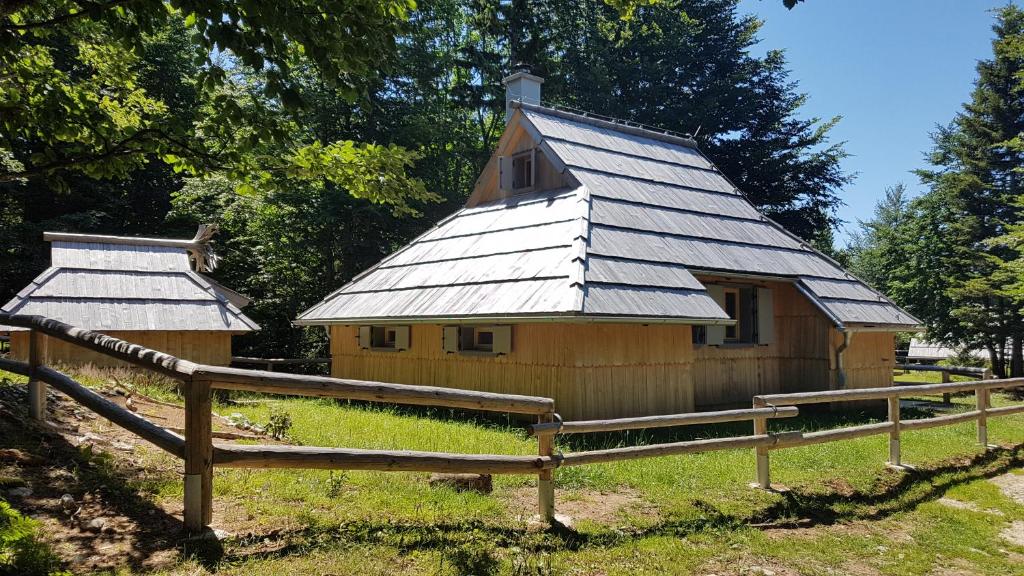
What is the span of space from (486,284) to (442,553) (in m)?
8.94

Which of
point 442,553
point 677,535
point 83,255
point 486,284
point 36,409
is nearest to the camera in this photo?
point 442,553

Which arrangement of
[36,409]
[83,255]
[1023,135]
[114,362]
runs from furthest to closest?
Result: [1023,135] < [83,255] < [114,362] < [36,409]

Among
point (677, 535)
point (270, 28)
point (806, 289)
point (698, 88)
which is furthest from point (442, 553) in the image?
point (698, 88)

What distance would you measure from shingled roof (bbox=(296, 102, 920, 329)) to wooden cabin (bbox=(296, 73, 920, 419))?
5 cm

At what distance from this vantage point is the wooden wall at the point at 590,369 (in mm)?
11836

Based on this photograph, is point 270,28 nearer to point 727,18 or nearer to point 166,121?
point 166,121

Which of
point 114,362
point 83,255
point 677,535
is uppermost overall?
point 83,255

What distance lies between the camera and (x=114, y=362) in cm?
1536

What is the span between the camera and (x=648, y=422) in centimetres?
718

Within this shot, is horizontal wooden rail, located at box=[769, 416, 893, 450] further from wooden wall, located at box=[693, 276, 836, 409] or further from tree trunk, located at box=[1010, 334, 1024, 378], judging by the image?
tree trunk, located at box=[1010, 334, 1024, 378]

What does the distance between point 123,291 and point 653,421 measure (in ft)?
47.9

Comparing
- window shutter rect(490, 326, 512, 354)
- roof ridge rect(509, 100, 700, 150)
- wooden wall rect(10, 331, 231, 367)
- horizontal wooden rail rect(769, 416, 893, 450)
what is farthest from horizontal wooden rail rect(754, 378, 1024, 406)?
wooden wall rect(10, 331, 231, 367)

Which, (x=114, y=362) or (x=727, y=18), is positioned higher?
(x=727, y=18)

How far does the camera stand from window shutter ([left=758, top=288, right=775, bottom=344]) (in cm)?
1592
